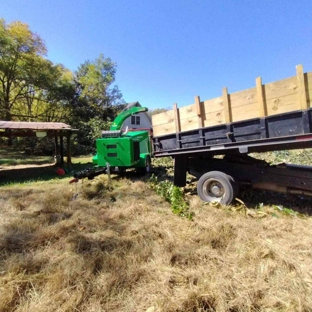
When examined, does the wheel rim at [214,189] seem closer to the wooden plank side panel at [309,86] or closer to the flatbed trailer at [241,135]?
the flatbed trailer at [241,135]

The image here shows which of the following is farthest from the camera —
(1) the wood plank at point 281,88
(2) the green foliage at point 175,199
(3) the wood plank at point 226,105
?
(2) the green foliage at point 175,199

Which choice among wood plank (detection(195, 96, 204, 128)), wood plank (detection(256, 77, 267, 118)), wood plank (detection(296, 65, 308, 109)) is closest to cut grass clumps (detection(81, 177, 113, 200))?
wood plank (detection(195, 96, 204, 128))

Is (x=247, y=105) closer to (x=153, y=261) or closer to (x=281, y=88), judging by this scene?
(x=281, y=88)

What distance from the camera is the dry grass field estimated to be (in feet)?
5.41

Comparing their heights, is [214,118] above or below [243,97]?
below

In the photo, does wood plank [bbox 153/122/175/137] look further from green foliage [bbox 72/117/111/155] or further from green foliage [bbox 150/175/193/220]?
green foliage [bbox 72/117/111/155]

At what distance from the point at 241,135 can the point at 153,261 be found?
8.11ft

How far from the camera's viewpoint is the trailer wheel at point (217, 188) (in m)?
3.75

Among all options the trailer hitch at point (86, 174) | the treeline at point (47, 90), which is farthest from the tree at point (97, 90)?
the trailer hitch at point (86, 174)

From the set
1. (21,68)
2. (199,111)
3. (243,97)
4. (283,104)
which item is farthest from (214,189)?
(21,68)

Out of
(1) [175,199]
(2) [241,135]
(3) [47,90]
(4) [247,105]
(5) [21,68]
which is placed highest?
(5) [21,68]

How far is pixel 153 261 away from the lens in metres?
2.14

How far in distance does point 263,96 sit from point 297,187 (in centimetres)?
181

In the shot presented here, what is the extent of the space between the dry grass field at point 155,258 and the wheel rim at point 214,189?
35 cm
